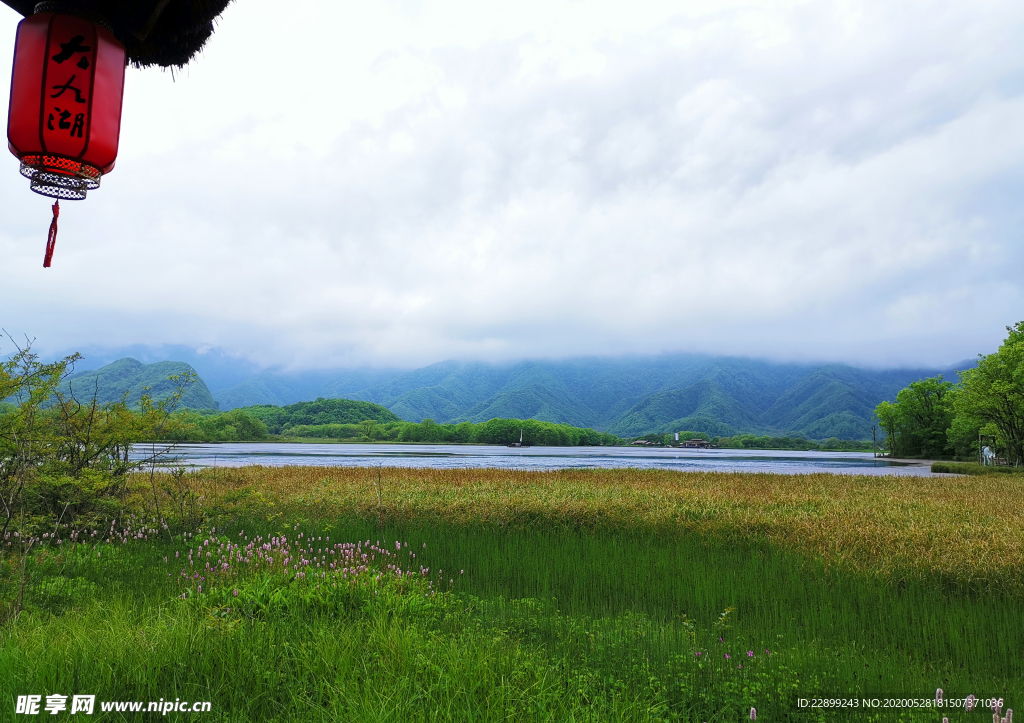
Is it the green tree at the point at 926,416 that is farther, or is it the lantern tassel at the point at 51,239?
the green tree at the point at 926,416

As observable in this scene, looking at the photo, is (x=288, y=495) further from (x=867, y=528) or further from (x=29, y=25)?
(x=867, y=528)

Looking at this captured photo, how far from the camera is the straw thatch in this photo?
428 centimetres

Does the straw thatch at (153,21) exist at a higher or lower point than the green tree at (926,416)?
higher

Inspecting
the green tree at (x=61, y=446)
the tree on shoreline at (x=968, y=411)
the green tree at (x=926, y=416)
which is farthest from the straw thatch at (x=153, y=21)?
the green tree at (x=926, y=416)

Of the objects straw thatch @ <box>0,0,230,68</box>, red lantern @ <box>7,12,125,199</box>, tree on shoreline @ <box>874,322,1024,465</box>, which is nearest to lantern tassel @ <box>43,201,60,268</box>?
red lantern @ <box>7,12,125,199</box>

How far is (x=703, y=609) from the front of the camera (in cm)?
611

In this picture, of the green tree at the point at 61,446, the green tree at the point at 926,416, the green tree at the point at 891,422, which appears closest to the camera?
the green tree at the point at 61,446

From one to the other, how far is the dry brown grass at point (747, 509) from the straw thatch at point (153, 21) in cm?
787

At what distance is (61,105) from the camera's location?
13.5 feet

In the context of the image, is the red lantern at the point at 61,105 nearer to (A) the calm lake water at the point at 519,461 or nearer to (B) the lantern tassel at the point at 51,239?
(B) the lantern tassel at the point at 51,239

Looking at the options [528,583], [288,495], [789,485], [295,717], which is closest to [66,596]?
[295,717]

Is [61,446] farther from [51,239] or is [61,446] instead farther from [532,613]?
[532,613]

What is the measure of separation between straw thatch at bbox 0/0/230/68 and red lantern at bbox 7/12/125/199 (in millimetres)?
163

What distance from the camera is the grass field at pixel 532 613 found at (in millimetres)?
3264
